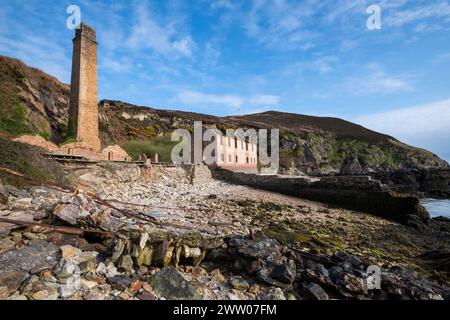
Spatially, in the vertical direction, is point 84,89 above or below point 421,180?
above

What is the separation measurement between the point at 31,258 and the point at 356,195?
15.6 m

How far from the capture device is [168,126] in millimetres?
40375

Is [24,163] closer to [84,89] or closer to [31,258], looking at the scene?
[31,258]

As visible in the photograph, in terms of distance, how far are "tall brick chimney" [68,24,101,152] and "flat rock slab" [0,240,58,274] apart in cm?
1651

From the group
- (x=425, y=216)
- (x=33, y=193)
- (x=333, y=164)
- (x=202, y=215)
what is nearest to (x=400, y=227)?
(x=425, y=216)

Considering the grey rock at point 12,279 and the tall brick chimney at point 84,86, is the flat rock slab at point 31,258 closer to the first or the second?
the grey rock at point 12,279

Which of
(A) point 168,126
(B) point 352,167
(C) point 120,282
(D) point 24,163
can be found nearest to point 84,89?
(D) point 24,163

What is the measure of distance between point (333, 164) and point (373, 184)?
4457 cm

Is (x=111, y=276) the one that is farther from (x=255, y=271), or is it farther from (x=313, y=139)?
(x=313, y=139)

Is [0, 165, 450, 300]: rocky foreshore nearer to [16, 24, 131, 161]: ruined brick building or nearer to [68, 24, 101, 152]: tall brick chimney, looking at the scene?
[16, 24, 131, 161]: ruined brick building

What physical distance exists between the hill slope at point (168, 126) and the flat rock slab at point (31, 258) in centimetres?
1555

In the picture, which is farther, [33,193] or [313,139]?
[313,139]

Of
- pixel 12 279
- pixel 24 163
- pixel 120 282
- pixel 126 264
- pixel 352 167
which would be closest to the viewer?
pixel 12 279
